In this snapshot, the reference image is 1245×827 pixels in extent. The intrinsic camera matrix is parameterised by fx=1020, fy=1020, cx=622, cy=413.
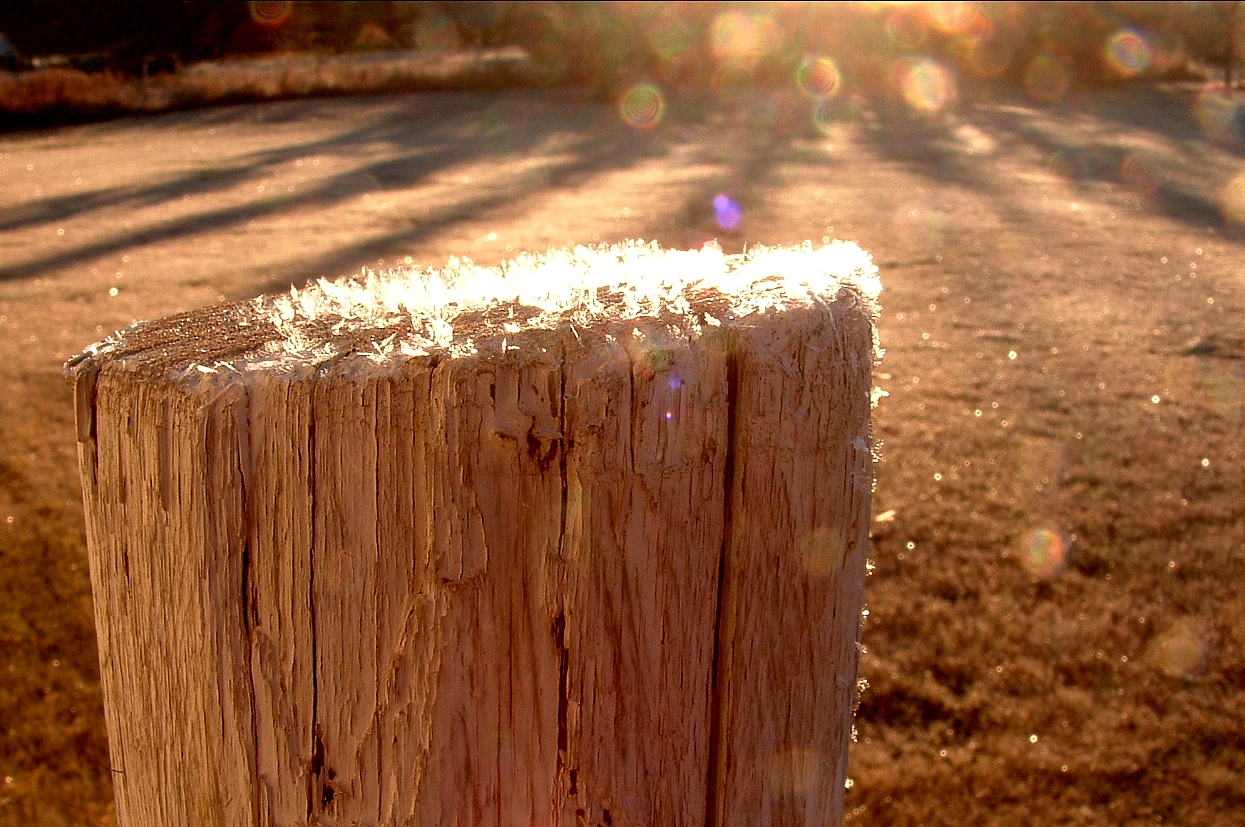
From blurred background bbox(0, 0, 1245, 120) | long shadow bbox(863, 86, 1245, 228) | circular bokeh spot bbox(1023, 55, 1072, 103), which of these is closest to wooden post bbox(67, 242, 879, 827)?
long shadow bbox(863, 86, 1245, 228)

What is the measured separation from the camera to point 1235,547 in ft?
10.0

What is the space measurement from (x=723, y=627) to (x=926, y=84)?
15.0m

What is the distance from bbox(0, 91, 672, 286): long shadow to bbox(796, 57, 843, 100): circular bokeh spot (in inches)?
133

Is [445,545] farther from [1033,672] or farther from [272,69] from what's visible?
[272,69]

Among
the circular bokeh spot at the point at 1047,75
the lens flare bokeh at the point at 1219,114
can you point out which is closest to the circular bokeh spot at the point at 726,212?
the lens flare bokeh at the point at 1219,114

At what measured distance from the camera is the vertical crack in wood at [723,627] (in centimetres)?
99

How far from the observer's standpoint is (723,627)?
1.03 meters

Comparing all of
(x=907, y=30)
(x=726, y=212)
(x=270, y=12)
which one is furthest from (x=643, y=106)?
(x=726, y=212)

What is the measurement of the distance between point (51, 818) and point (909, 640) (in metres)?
2.24

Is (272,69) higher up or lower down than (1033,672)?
higher up

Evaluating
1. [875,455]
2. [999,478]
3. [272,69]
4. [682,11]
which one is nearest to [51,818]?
[875,455]

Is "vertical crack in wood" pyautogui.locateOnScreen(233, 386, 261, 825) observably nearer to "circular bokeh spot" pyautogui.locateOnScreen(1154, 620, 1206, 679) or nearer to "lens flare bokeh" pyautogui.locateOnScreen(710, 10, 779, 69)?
"circular bokeh spot" pyautogui.locateOnScreen(1154, 620, 1206, 679)

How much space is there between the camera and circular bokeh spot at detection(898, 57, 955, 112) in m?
13.1

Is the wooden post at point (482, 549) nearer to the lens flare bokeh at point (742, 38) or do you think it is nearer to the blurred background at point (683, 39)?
the blurred background at point (683, 39)
